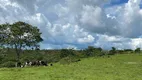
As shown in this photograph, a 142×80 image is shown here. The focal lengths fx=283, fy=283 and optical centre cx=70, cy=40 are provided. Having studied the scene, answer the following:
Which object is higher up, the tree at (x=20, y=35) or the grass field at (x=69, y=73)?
the tree at (x=20, y=35)

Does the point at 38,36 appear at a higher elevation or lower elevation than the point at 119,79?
higher

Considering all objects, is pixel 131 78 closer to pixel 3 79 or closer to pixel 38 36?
pixel 3 79

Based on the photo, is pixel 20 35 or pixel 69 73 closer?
pixel 69 73

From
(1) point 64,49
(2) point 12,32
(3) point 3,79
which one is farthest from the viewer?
(1) point 64,49

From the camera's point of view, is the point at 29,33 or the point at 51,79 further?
the point at 29,33

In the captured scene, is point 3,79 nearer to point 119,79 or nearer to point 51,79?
point 51,79

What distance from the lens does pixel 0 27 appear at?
75.6 m

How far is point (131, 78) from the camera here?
25.1m

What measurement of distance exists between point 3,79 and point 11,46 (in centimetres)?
5479

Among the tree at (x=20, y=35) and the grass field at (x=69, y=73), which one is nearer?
the grass field at (x=69, y=73)

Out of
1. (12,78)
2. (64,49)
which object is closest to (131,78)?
(12,78)

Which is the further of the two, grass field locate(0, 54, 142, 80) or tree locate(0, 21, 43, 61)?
tree locate(0, 21, 43, 61)

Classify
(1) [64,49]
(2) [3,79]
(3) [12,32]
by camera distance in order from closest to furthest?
(2) [3,79]
(3) [12,32]
(1) [64,49]

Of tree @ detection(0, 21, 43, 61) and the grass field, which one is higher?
tree @ detection(0, 21, 43, 61)
